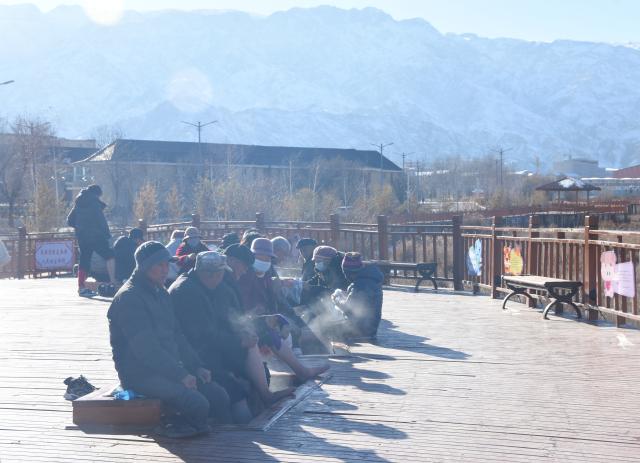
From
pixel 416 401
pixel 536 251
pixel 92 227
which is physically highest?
pixel 92 227

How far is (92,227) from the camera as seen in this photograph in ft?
48.3

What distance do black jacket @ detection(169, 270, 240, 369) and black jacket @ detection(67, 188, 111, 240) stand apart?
849 cm

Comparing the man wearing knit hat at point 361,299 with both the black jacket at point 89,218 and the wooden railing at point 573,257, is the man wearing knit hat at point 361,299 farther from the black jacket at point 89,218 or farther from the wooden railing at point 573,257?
the black jacket at point 89,218

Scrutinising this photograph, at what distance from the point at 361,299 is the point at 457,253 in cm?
681

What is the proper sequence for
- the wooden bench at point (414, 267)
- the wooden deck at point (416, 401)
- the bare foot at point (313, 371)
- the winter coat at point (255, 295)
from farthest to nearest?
the wooden bench at point (414, 267)
the winter coat at point (255, 295)
the bare foot at point (313, 371)
the wooden deck at point (416, 401)

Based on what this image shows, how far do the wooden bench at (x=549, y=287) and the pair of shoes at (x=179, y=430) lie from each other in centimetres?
701

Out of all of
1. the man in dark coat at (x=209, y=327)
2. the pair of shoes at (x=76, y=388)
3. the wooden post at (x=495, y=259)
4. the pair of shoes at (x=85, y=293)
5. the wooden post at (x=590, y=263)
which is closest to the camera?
the man in dark coat at (x=209, y=327)

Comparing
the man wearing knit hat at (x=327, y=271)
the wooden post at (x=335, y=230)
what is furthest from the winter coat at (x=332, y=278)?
the wooden post at (x=335, y=230)

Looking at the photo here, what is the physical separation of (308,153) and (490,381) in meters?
85.6

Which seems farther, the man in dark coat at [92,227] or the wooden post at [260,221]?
the wooden post at [260,221]

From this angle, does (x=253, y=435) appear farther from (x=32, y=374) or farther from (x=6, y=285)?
(x=6, y=285)

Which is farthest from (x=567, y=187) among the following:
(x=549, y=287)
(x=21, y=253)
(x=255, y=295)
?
(x=255, y=295)

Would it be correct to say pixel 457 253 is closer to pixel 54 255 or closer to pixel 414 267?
pixel 414 267

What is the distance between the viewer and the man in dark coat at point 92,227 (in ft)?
48.5
